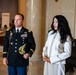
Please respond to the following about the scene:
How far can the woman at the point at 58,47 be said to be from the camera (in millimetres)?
2680

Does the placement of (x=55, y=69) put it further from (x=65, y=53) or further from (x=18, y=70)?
(x=18, y=70)

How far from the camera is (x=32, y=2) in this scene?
6.92 m

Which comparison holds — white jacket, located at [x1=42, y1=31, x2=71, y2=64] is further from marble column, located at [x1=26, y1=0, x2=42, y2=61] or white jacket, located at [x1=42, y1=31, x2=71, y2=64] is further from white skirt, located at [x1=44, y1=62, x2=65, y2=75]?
marble column, located at [x1=26, y1=0, x2=42, y2=61]

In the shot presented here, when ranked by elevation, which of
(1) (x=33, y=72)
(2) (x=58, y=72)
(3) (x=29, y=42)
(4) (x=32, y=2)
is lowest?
(1) (x=33, y=72)

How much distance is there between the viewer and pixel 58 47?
8.90ft

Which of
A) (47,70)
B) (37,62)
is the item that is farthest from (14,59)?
(37,62)

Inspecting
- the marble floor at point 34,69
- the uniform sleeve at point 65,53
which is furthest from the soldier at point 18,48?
the marble floor at point 34,69

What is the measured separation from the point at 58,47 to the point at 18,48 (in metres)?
0.66

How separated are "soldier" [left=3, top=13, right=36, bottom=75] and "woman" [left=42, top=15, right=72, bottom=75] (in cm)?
42

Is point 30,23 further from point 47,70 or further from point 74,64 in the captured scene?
point 47,70

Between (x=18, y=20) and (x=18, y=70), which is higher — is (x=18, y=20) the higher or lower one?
the higher one

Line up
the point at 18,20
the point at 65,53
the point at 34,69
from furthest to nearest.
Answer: the point at 34,69 < the point at 18,20 < the point at 65,53

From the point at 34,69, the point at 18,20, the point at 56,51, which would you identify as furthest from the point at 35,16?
the point at 56,51

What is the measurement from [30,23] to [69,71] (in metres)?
2.20
